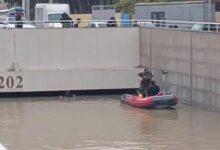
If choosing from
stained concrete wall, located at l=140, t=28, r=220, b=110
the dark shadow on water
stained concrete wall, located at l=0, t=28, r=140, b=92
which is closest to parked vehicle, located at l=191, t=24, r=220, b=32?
stained concrete wall, located at l=140, t=28, r=220, b=110

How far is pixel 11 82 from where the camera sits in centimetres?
3272

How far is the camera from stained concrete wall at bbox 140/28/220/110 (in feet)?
90.2

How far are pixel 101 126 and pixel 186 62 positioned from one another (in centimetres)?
704

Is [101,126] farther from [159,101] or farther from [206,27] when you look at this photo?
[206,27]

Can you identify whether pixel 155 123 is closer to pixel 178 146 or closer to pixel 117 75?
pixel 178 146

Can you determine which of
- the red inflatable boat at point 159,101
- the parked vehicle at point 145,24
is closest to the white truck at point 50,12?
the parked vehicle at point 145,24

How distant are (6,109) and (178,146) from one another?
1068 cm

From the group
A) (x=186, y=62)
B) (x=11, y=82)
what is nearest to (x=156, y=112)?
(x=186, y=62)

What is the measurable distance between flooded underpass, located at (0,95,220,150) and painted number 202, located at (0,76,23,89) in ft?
2.77

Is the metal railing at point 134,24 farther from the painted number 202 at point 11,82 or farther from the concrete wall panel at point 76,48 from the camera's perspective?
the painted number 202 at point 11,82

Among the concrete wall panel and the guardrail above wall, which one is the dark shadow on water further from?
the concrete wall panel

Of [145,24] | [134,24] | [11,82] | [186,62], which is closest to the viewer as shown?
[186,62]

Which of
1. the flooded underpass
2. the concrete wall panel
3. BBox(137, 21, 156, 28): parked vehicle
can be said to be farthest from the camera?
BBox(137, 21, 156, 28): parked vehicle

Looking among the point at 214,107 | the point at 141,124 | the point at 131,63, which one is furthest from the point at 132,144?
the point at 131,63
